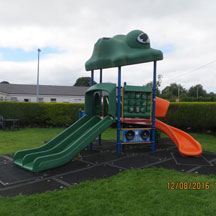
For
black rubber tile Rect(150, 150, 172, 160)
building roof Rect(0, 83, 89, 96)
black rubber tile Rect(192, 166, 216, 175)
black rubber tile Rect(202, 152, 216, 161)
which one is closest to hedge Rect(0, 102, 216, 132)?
black rubber tile Rect(202, 152, 216, 161)

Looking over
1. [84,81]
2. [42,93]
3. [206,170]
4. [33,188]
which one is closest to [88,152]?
[33,188]

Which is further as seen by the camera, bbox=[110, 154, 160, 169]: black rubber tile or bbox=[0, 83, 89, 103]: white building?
bbox=[0, 83, 89, 103]: white building

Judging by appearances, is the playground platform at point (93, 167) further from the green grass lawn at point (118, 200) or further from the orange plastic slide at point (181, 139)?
the green grass lawn at point (118, 200)

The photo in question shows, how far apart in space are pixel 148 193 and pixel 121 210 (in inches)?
32.6

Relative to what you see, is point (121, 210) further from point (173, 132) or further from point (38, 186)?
point (173, 132)

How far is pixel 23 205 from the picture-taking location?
357cm

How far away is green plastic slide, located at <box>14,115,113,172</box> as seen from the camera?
554 cm

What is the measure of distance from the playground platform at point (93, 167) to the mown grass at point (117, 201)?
0.47m

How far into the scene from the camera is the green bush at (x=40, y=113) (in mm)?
15305

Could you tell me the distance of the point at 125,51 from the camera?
24.5 ft

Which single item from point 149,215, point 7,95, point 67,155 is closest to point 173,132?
point 67,155

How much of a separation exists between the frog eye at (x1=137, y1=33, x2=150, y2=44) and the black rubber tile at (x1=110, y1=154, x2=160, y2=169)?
3896 millimetres

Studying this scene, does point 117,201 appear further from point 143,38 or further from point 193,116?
point 193,116

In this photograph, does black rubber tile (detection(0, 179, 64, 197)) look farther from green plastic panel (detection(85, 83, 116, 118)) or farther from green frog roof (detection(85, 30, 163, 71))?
green frog roof (detection(85, 30, 163, 71))
